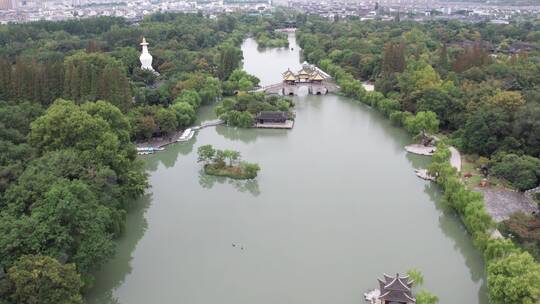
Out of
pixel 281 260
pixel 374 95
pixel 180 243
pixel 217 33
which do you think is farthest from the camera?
pixel 217 33

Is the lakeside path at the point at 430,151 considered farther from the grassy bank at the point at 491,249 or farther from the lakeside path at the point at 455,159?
the grassy bank at the point at 491,249

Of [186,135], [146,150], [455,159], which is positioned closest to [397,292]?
[455,159]

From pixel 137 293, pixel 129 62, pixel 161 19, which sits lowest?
pixel 137 293

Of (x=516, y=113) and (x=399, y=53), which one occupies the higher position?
(x=399, y=53)

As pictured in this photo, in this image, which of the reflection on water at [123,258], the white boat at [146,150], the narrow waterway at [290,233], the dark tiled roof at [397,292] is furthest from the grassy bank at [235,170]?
the dark tiled roof at [397,292]

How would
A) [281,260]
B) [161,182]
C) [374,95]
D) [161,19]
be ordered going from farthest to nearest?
1. [161,19]
2. [374,95]
3. [161,182]
4. [281,260]

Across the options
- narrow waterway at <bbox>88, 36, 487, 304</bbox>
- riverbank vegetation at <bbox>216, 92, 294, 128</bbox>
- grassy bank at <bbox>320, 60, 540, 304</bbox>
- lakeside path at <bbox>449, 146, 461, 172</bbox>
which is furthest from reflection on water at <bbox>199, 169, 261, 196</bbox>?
lakeside path at <bbox>449, 146, 461, 172</bbox>

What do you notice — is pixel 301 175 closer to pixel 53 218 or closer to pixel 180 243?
pixel 180 243

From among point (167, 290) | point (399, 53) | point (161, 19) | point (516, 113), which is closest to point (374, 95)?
point (399, 53)
